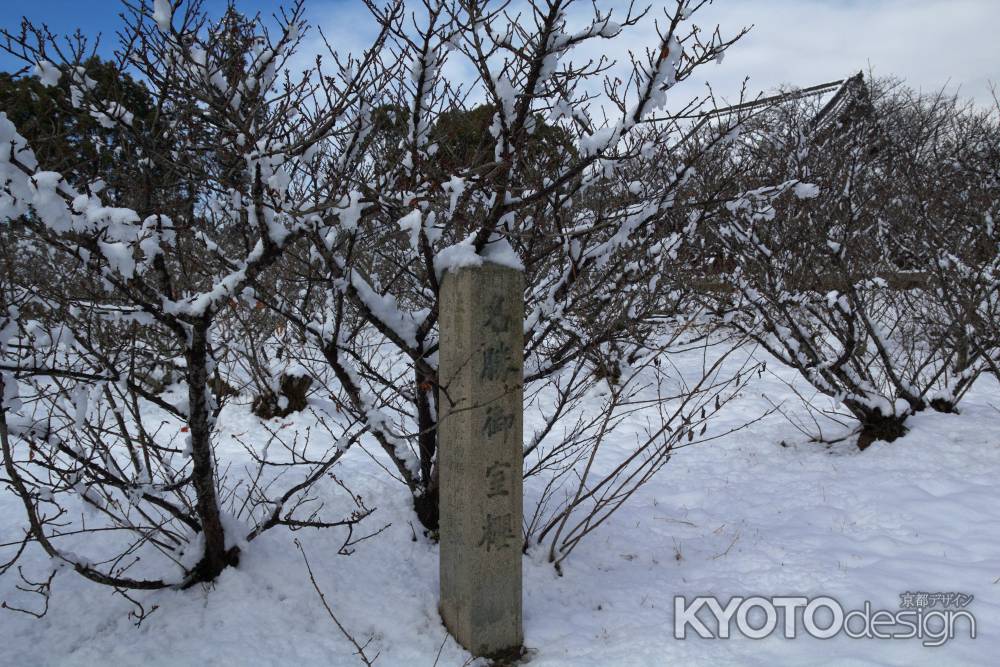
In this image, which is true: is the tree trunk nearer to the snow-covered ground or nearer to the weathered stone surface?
the snow-covered ground

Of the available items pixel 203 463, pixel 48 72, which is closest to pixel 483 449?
pixel 203 463

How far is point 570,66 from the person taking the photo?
123 inches

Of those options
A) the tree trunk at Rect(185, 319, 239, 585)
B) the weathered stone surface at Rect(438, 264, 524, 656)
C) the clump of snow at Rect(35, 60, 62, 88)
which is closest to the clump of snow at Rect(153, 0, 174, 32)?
the clump of snow at Rect(35, 60, 62, 88)

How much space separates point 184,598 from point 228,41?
2.68 m

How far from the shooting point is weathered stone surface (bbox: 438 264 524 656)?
8.63 feet

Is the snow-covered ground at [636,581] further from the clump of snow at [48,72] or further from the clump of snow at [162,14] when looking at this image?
the clump of snow at [162,14]

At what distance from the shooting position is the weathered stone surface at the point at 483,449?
2.63 meters

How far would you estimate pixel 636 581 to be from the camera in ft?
11.3

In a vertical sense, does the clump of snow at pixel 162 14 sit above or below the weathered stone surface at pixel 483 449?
above

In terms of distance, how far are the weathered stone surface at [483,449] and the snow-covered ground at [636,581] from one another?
0.24 metres

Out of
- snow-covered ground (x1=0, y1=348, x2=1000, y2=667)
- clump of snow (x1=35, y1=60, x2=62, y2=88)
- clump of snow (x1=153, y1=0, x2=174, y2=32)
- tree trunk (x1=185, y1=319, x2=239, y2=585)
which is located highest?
clump of snow (x1=153, y1=0, x2=174, y2=32)

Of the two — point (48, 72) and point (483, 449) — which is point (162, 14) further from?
point (483, 449)

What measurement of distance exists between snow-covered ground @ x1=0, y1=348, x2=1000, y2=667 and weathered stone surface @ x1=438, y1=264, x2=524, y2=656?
240 mm

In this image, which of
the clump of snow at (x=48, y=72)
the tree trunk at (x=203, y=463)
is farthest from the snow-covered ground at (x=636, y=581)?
the clump of snow at (x=48, y=72)
